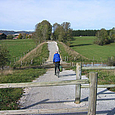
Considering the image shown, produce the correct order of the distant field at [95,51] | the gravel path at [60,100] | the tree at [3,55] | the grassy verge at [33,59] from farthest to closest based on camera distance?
the distant field at [95,51] < the grassy verge at [33,59] < the tree at [3,55] < the gravel path at [60,100]

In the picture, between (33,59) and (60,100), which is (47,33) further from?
(60,100)

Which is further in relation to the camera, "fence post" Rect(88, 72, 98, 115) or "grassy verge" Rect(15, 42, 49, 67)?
"grassy verge" Rect(15, 42, 49, 67)

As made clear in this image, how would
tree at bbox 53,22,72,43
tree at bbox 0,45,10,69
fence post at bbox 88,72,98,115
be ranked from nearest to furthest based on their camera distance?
1. fence post at bbox 88,72,98,115
2. tree at bbox 0,45,10,69
3. tree at bbox 53,22,72,43

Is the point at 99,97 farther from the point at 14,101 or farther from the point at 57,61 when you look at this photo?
the point at 57,61

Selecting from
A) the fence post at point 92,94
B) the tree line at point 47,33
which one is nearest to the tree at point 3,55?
the fence post at point 92,94

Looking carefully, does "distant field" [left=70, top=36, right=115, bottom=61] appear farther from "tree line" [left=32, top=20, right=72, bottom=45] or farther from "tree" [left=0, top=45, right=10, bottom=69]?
"tree" [left=0, top=45, right=10, bottom=69]

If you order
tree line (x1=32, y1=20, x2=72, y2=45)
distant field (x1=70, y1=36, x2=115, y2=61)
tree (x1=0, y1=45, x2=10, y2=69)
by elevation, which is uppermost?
tree line (x1=32, y1=20, x2=72, y2=45)

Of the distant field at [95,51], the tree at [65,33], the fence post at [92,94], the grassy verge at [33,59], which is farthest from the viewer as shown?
the tree at [65,33]

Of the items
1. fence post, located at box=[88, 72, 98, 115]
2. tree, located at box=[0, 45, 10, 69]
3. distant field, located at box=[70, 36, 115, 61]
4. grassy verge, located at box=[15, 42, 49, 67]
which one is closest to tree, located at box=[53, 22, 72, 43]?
distant field, located at box=[70, 36, 115, 61]

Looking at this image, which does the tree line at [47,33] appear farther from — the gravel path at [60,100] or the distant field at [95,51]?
the gravel path at [60,100]

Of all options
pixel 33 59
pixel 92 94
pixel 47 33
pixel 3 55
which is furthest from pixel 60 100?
pixel 47 33

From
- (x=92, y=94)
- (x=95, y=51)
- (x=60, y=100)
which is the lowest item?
(x=95, y=51)

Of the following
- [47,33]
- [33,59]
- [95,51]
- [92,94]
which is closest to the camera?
[92,94]

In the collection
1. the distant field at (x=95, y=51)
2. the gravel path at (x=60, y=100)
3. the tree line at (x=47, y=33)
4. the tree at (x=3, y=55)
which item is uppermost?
the tree line at (x=47, y=33)
